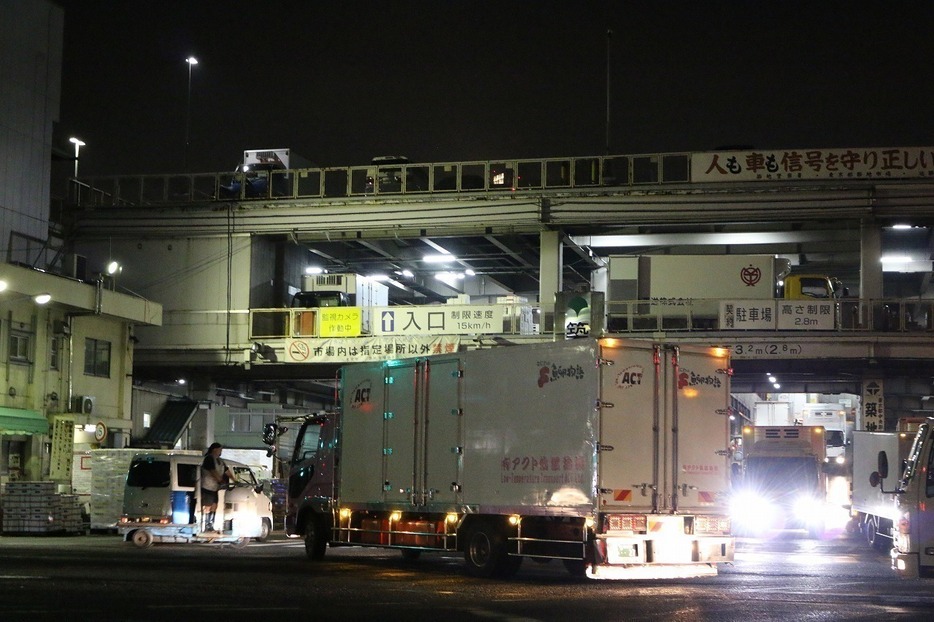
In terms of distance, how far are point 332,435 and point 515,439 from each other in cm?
513

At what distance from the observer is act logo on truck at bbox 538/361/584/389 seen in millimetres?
16219

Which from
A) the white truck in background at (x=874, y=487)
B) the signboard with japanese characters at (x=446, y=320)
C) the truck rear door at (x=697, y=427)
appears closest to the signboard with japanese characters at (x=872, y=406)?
the white truck in background at (x=874, y=487)

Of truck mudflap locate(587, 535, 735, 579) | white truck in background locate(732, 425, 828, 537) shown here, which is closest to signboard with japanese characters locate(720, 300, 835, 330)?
white truck in background locate(732, 425, 828, 537)

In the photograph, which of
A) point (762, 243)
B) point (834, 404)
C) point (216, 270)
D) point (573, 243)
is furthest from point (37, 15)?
point (834, 404)

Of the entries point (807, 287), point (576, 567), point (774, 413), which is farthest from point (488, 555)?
point (774, 413)

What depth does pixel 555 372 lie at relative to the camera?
1653 cm

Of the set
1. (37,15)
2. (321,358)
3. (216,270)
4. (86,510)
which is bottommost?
(86,510)

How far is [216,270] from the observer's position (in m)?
41.0

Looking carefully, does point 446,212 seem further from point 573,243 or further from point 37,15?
point 37,15

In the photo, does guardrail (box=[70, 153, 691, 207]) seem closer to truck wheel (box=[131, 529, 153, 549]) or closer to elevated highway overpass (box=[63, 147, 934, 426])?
elevated highway overpass (box=[63, 147, 934, 426])

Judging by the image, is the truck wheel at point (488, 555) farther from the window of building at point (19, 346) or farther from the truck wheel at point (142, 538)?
the window of building at point (19, 346)

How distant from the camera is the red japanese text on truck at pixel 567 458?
1595 cm

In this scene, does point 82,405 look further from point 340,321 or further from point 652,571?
point 652,571

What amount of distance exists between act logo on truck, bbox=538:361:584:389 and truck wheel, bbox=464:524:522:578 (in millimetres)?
2339
